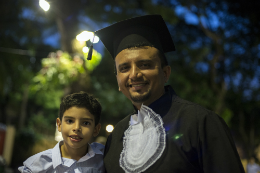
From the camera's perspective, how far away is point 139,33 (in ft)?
6.93

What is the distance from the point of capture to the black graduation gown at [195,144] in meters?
1.55

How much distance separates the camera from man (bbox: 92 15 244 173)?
1608 mm

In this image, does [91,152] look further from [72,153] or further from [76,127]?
[76,127]

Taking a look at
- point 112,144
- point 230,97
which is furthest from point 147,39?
point 230,97

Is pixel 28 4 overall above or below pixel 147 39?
above

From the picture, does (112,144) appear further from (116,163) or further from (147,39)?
(147,39)

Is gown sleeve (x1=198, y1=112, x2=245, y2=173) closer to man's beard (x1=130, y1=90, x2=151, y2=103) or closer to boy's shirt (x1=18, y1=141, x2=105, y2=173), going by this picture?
man's beard (x1=130, y1=90, x2=151, y2=103)

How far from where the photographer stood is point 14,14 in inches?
440

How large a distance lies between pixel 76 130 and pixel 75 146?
0.54 feet

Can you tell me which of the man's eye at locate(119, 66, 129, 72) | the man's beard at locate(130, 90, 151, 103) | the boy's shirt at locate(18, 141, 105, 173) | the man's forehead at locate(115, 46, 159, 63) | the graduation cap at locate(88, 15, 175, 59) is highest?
the graduation cap at locate(88, 15, 175, 59)

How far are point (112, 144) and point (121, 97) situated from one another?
15.7 m

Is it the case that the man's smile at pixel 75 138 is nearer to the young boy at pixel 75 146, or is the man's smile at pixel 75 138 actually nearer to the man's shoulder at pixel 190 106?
A: the young boy at pixel 75 146

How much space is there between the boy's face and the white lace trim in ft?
1.60

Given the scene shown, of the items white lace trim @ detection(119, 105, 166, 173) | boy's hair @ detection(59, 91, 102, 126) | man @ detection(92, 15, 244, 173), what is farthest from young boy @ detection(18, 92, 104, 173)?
white lace trim @ detection(119, 105, 166, 173)
